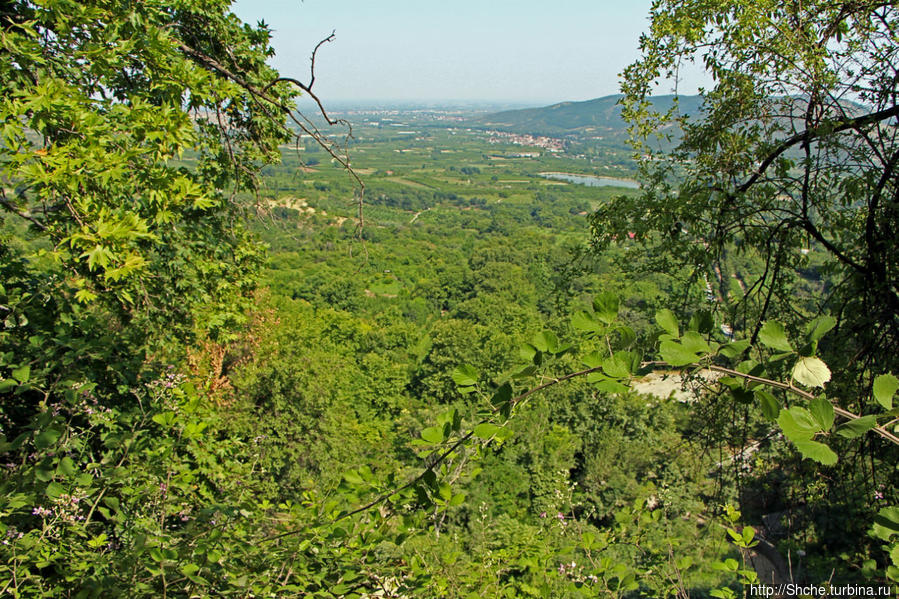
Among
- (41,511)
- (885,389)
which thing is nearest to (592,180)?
(41,511)

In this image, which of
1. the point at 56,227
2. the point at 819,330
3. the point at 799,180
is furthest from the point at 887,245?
the point at 56,227

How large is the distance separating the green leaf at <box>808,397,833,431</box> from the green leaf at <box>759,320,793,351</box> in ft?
0.42

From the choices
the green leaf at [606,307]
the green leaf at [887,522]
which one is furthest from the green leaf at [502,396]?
the green leaf at [887,522]

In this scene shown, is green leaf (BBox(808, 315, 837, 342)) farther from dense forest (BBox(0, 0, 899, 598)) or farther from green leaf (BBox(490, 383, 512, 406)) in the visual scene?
green leaf (BBox(490, 383, 512, 406))

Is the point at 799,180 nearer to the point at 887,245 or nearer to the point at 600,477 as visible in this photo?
the point at 887,245

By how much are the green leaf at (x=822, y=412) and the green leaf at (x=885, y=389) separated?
0.13m

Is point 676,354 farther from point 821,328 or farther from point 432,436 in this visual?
point 432,436

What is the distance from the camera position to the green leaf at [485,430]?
1100mm

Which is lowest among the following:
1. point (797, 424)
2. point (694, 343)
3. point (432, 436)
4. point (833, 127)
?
point (432, 436)

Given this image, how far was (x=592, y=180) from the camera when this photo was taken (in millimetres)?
107188

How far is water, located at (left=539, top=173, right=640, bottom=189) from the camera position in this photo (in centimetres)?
10219

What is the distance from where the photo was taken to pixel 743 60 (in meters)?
3.41

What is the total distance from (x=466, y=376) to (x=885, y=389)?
0.79 meters

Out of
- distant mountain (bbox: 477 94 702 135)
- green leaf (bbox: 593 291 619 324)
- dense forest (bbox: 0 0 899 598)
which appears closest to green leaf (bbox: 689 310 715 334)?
dense forest (bbox: 0 0 899 598)
